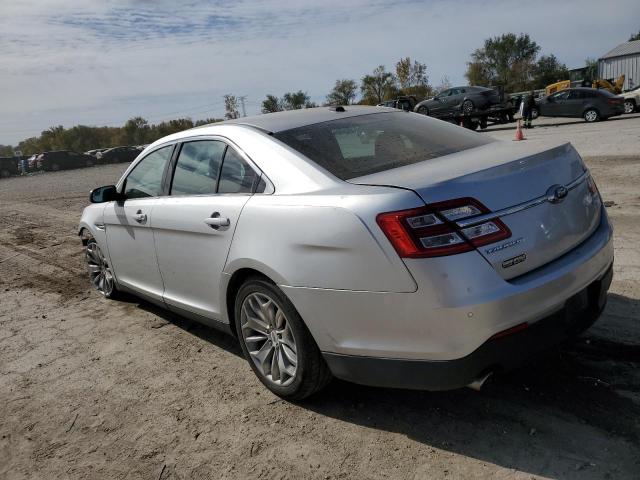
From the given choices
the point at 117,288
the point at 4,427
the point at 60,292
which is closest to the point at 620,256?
the point at 117,288

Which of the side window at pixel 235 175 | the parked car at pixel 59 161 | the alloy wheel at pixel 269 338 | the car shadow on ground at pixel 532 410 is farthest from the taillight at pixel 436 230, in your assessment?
the parked car at pixel 59 161

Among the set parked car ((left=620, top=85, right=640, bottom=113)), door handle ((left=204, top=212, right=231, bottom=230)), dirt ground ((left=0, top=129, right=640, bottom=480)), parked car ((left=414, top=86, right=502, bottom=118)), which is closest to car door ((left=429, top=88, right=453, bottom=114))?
parked car ((left=414, top=86, right=502, bottom=118))

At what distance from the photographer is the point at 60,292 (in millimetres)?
6137

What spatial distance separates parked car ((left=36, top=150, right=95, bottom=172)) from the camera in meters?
48.9

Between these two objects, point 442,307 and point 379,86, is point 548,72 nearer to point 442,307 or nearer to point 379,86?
point 379,86

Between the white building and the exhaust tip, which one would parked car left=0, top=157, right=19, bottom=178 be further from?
the white building

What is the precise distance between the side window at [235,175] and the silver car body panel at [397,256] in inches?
2.5

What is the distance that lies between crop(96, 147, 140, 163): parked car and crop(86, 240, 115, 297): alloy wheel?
47515 millimetres

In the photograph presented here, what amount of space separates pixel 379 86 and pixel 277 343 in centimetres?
7123

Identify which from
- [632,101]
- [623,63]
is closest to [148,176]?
[632,101]

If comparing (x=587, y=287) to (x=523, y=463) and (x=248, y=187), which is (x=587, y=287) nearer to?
(x=523, y=463)

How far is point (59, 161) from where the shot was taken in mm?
49344

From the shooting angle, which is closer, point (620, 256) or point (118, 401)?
point (118, 401)

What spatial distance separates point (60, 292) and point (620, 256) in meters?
5.75
